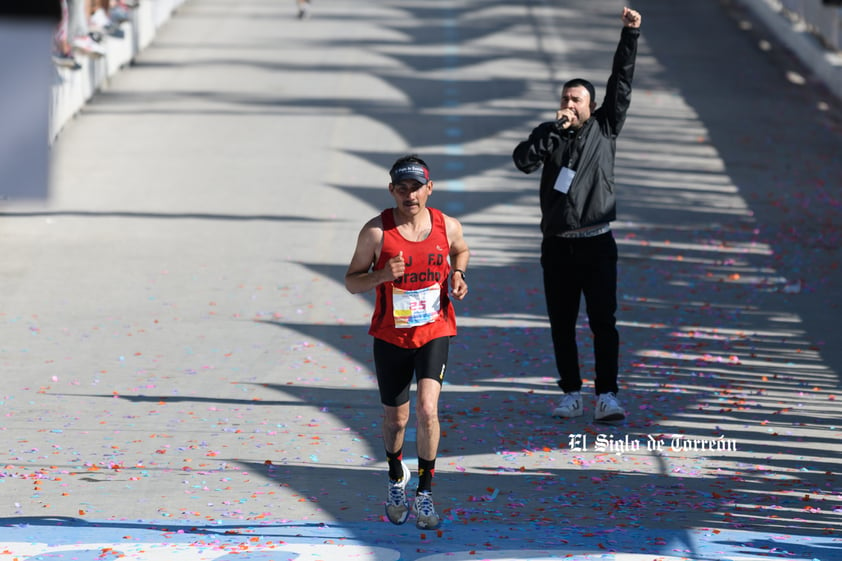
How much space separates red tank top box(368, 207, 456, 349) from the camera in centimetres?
795

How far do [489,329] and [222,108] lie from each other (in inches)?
467

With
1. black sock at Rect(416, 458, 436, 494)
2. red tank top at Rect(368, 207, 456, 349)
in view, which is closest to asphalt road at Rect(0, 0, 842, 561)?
black sock at Rect(416, 458, 436, 494)

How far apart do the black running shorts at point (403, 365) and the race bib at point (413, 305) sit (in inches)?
5.2

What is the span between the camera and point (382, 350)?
8.06 metres

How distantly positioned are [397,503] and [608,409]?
2.34 m

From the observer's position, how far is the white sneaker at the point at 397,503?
798cm

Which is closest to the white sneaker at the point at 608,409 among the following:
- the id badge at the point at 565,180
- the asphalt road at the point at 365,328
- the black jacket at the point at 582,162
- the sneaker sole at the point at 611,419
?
the sneaker sole at the point at 611,419

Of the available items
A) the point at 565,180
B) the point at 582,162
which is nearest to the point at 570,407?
the point at 565,180

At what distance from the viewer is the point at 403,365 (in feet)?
26.5

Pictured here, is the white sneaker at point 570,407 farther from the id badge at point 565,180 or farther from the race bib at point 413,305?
the race bib at point 413,305

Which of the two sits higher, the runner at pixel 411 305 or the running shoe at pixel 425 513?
the runner at pixel 411 305

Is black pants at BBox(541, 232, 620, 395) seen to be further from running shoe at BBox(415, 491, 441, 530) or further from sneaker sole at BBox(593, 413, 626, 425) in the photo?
running shoe at BBox(415, 491, 441, 530)

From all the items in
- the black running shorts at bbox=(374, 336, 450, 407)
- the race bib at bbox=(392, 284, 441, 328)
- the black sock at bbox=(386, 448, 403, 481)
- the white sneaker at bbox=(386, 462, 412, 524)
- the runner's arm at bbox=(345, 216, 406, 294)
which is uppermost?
the runner's arm at bbox=(345, 216, 406, 294)

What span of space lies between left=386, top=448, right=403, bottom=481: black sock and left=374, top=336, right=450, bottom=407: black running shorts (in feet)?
0.88
